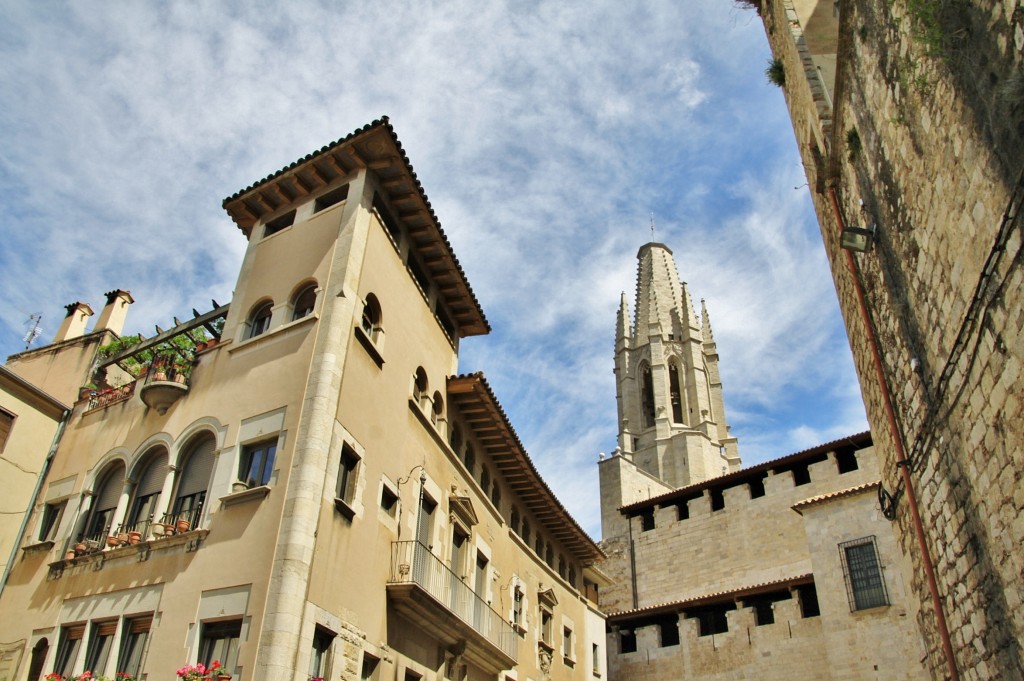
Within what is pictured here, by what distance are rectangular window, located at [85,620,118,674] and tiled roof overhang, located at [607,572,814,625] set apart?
2188 cm

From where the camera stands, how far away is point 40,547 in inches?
585

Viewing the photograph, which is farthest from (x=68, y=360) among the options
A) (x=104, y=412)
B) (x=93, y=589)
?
(x=93, y=589)

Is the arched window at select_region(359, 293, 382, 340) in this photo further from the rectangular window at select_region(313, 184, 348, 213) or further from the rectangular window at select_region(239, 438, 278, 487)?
the rectangular window at select_region(239, 438, 278, 487)

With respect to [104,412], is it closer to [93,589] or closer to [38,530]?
[38,530]

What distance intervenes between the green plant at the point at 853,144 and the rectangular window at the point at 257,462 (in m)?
9.93

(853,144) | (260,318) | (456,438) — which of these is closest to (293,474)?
(260,318)

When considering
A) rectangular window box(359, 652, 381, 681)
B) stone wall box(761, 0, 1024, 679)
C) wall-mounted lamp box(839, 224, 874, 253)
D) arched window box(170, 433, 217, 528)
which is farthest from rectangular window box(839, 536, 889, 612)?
arched window box(170, 433, 217, 528)

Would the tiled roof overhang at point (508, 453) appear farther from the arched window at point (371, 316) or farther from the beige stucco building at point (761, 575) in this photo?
A: the beige stucco building at point (761, 575)

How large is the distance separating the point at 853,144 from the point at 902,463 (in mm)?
4066

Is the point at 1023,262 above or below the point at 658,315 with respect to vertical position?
below

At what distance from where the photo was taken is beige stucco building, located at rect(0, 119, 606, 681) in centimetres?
1175

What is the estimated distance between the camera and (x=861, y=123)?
9.15 metres

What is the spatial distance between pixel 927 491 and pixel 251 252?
1416 centimetres

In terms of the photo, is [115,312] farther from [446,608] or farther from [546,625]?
[546,625]
